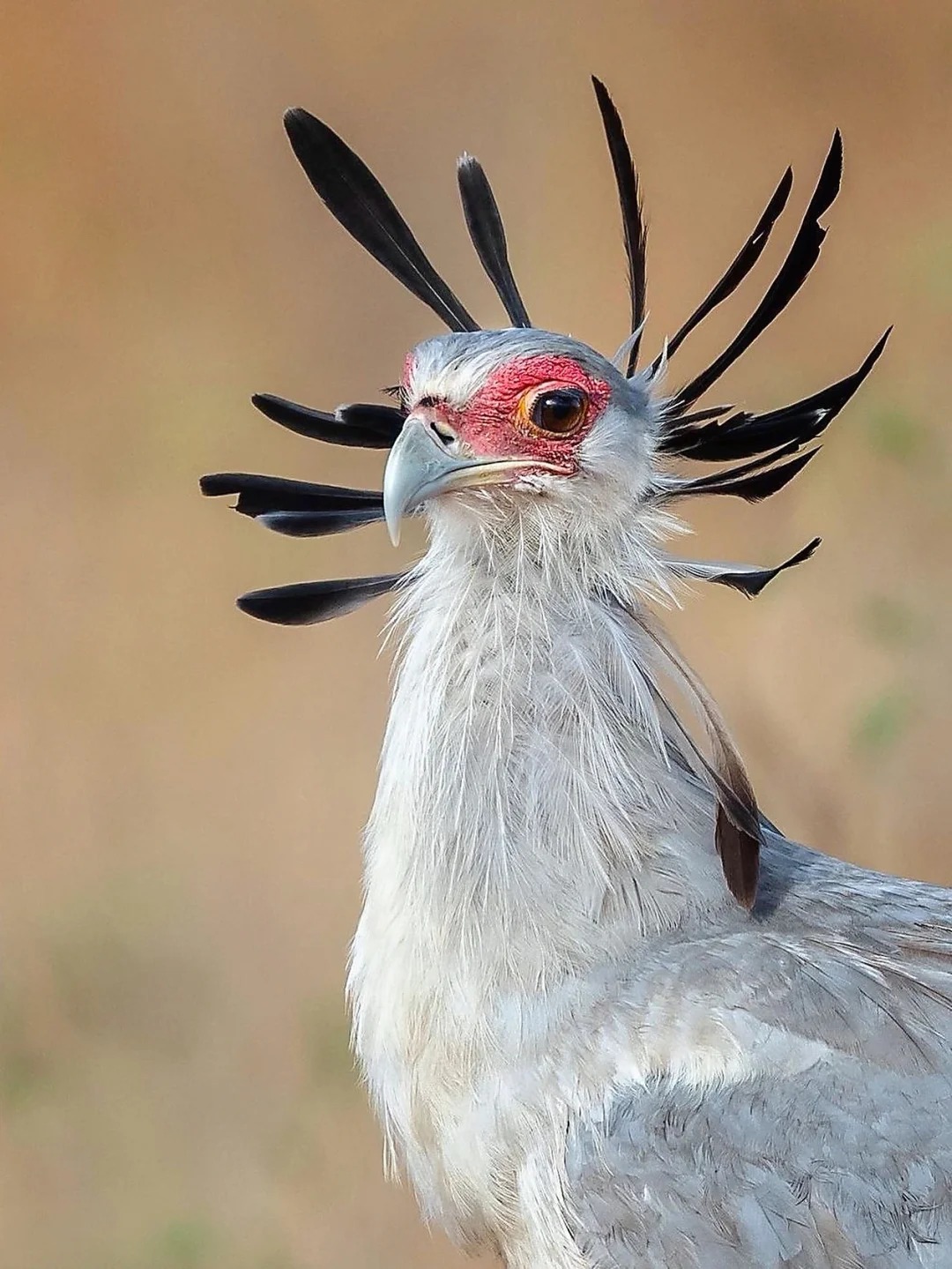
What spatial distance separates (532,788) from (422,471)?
264 mm

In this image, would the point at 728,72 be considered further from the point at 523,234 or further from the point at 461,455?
the point at 461,455

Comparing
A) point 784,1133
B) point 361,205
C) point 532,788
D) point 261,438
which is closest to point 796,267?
point 361,205

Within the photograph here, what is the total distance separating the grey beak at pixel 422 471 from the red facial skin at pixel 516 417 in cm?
1

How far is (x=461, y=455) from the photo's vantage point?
96cm

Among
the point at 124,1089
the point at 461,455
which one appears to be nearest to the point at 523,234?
the point at 461,455

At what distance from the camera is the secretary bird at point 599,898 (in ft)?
2.71

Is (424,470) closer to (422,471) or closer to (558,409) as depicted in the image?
(422,471)

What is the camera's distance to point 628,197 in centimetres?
110

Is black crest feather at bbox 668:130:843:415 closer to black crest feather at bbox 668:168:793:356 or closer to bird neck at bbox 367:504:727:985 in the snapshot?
black crest feather at bbox 668:168:793:356

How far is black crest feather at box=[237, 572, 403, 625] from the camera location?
3.51 ft

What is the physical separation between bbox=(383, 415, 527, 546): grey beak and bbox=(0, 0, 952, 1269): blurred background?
972 mm

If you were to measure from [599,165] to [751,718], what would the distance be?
0.95m

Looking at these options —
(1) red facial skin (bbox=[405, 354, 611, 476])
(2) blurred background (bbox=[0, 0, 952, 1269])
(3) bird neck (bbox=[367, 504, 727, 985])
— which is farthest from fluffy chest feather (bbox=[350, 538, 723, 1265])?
(2) blurred background (bbox=[0, 0, 952, 1269])

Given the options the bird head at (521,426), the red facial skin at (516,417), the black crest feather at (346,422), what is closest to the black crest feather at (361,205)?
the bird head at (521,426)
